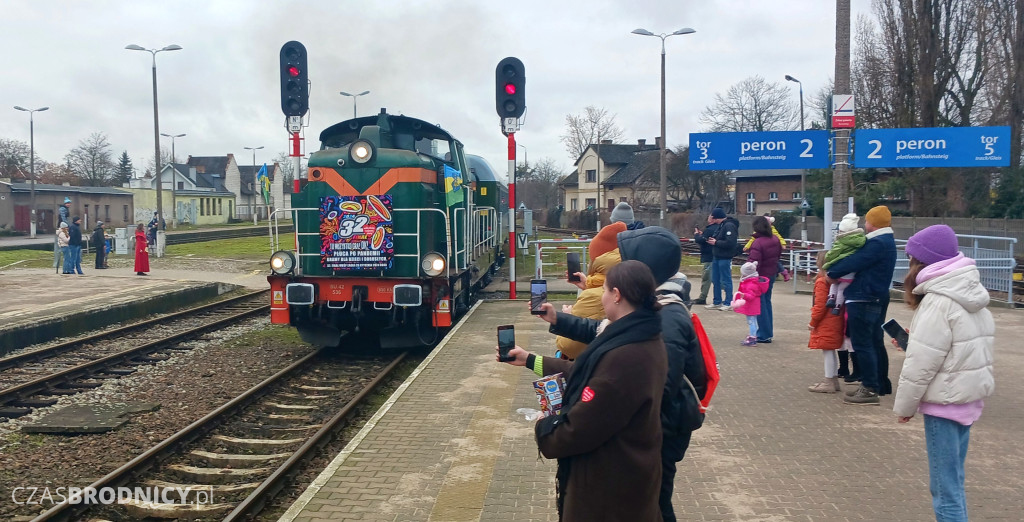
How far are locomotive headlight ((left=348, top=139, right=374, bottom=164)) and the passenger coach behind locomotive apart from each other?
0.5 inches

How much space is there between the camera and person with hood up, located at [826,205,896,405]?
679 cm

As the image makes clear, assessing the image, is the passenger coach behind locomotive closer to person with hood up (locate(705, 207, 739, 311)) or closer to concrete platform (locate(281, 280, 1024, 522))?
concrete platform (locate(281, 280, 1024, 522))

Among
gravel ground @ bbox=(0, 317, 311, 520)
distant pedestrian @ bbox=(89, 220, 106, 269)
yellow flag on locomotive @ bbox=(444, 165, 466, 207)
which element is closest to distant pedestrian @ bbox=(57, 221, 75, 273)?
distant pedestrian @ bbox=(89, 220, 106, 269)

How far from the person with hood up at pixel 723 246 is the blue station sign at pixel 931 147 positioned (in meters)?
6.09

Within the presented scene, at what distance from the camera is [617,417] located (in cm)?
279

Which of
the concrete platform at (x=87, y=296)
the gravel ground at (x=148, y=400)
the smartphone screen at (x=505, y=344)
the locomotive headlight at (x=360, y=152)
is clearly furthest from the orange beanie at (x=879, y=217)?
the concrete platform at (x=87, y=296)

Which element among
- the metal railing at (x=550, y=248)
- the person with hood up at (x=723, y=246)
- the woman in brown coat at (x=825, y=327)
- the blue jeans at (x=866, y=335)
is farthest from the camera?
the metal railing at (x=550, y=248)

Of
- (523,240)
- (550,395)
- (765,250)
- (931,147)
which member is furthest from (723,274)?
(523,240)

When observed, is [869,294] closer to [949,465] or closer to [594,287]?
[949,465]

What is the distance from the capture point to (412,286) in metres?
10.0

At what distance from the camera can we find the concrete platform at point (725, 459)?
4.75 metres

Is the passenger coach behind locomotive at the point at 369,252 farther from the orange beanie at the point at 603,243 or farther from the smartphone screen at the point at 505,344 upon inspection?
the smartphone screen at the point at 505,344

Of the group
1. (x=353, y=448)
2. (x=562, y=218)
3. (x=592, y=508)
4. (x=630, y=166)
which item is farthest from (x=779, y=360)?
(x=630, y=166)

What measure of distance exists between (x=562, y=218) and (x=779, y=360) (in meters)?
52.8
